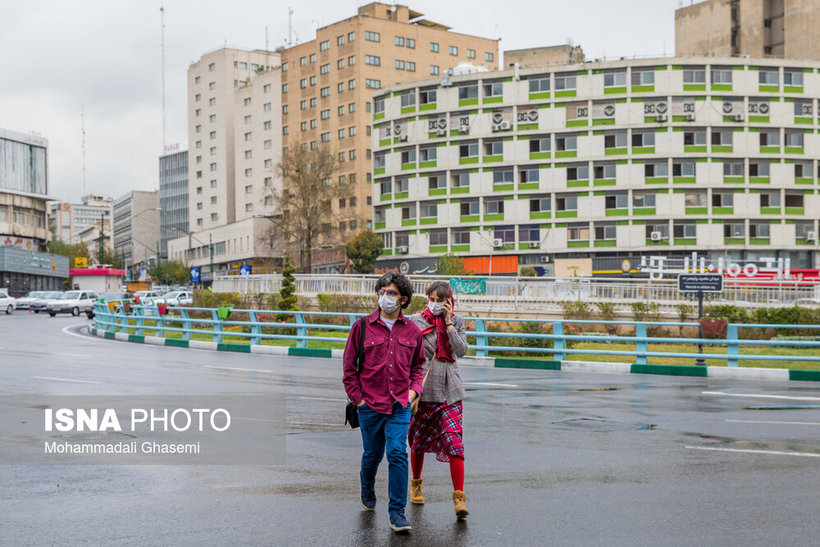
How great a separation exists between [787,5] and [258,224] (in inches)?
2366

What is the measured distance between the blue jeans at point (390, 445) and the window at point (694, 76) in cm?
7041

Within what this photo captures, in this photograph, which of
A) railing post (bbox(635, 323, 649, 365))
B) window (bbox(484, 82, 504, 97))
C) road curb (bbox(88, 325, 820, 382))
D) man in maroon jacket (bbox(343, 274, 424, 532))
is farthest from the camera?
window (bbox(484, 82, 504, 97))

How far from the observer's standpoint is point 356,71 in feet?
306

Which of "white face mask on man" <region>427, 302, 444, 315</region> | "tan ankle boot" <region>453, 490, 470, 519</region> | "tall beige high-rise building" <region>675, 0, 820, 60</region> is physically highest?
"tall beige high-rise building" <region>675, 0, 820, 60</region>

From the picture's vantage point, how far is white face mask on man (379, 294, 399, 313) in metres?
6.66

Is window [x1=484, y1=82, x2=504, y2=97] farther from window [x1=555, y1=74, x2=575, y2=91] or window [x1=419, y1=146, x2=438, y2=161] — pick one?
window [x1=419, y1=146, x2=438, y2=161]

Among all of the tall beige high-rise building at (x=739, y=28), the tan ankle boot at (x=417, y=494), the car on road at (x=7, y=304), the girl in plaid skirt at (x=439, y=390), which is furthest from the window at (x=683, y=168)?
the tan ankle boot at (x=417, y=494)

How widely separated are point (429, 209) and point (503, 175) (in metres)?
7.44

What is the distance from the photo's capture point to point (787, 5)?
80938 mm

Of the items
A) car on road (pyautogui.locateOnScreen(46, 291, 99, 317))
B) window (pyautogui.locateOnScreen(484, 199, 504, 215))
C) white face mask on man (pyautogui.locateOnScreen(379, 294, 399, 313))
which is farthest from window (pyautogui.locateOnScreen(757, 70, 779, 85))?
white face mask on man (pyautogui.locateOnScreen(379, 294, 399, 313))

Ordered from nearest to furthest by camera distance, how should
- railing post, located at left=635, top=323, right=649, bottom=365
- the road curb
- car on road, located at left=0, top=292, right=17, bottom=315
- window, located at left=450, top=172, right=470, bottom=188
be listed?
the road curb → railing post, located at left=635, top=323, right=649, bottom=365 → car on road, located at left=0, top=292, right=17, bottom=315 → window, located at left=450, top=172, right=470, bottom=188

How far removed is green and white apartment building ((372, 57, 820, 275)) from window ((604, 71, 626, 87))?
0.30 ft

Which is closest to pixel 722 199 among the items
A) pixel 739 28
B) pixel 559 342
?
pixel 739 28

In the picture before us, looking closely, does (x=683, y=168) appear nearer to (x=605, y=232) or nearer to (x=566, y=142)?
(x=605, y=232)
